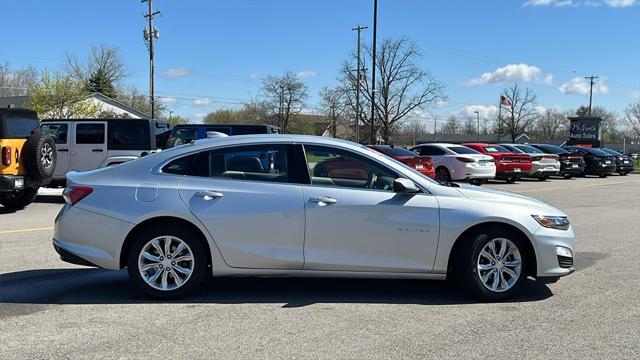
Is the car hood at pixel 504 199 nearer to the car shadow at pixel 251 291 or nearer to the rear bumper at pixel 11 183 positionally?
the car shadow at pixel 251 291

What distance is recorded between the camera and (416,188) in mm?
5301

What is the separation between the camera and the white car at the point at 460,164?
2023 cm

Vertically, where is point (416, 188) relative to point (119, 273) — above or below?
above

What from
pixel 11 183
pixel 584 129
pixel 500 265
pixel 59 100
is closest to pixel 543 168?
pixel 11 183

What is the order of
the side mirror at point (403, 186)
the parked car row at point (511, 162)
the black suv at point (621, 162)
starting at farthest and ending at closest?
the black suv at point (621, 162) < the parked car row at point (511, 162) < the side mirror at point (403, 186)

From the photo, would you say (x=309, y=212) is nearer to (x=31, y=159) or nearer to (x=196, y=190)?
(x=196, y=190)

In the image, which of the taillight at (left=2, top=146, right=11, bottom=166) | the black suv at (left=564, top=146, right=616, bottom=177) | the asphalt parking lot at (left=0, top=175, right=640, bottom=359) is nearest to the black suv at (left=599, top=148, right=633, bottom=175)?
the black suv at (left=564, top=146, right=616, bottom=177)

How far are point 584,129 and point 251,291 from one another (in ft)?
157

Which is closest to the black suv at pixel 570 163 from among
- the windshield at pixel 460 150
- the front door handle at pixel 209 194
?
the windshield at pixel 460 150

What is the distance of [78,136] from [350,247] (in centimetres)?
1103

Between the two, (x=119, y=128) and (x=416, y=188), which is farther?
(x=119, y=128)

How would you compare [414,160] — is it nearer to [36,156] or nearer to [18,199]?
[36,156]

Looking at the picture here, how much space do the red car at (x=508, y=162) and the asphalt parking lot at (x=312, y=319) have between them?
16349mm

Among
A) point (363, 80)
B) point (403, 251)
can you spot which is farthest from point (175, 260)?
point (363, 80)
